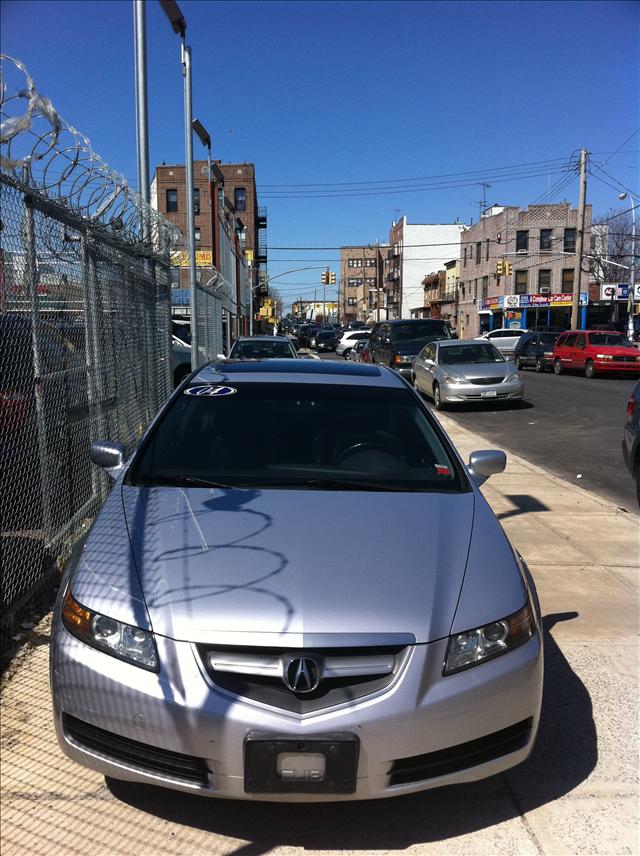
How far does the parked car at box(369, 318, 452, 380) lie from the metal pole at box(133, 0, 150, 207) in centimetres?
1273

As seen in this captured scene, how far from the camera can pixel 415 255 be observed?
310 feet

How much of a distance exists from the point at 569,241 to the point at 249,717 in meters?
59.9

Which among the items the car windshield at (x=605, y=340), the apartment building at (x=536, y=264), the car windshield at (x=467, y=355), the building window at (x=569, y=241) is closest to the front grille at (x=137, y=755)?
the car windshield at (x=467, y=355)

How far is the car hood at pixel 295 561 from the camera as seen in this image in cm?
260

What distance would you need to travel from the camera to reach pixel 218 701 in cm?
246

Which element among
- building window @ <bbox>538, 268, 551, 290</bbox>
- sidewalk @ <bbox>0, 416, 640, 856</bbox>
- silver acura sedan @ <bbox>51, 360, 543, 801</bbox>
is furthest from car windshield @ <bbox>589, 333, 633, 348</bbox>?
building window @ <bbox>538, 268, 551, 290</bbox>

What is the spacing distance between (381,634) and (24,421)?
3412mm

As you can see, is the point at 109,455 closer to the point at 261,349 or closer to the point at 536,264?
the point at 261,349

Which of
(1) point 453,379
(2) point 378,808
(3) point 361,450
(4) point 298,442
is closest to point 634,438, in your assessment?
(3) point 361,450

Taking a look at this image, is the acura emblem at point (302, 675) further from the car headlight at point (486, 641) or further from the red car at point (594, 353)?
the red car at point (594, 353)

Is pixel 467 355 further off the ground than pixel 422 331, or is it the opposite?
pixel 422 331

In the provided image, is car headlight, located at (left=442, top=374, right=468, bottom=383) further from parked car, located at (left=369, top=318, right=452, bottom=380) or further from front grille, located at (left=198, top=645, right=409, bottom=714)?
front grille, located at (left=198, top=645, right=409, bottom=714)

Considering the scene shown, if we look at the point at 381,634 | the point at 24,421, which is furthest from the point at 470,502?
the point at 24,421

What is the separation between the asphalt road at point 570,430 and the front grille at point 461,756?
5.75m
